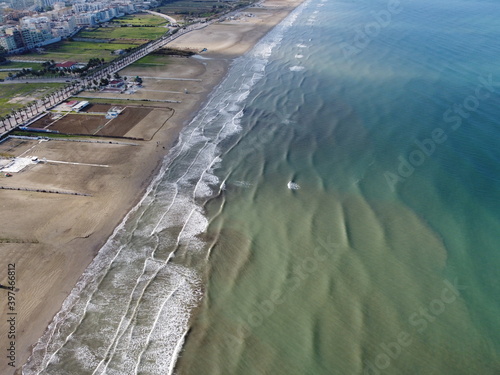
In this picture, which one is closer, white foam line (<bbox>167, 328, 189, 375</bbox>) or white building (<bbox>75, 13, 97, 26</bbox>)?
white foam line (<bbox>167, 328, 189, 375</bbox>)

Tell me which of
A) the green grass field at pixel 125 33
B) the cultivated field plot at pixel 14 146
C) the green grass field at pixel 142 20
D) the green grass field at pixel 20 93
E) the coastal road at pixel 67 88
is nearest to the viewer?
the cultivated field plot at pixel 14 146

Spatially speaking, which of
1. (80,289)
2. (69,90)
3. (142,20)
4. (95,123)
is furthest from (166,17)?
(80,289)

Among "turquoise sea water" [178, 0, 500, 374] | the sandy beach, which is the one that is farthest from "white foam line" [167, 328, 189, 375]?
the sandy beach

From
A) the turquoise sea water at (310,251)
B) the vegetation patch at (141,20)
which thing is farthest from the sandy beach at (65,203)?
the vegetation patch at (141,20)

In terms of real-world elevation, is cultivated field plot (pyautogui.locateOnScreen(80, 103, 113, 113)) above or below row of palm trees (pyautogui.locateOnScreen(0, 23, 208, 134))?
below

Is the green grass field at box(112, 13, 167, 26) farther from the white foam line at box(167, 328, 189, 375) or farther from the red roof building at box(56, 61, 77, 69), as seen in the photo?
the white foam line at box(167, 328, 189, 375)

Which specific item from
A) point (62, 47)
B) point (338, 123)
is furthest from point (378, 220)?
point (62, 47)

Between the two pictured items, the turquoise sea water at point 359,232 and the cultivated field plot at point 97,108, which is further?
the cultivated field plot at point 97,108

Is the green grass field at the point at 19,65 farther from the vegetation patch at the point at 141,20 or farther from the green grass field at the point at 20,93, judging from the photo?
the vegetation patch at the point at 141,20
